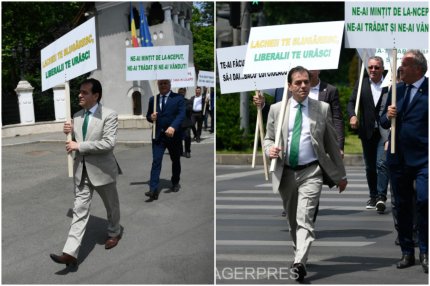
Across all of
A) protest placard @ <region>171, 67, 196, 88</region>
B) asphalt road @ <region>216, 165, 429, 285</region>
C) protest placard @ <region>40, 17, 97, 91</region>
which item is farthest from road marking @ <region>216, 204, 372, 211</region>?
protest placard @ <region>40, 17, 97, 91</region>

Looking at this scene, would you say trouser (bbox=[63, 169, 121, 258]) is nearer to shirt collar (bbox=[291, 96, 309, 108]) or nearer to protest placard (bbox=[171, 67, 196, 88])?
shirt collar (bbox=[291, 96, 309, 108])

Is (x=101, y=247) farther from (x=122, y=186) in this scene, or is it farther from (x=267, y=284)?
(x=122, y=186)

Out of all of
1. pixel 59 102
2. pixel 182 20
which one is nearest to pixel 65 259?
pixel 182 20

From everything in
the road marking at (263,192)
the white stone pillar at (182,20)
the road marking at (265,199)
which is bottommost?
the road marking at (263,192)

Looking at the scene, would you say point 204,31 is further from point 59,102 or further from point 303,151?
point 59,102

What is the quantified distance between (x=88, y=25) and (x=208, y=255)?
2.37 m

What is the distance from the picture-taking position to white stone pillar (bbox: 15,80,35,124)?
62.1 ft

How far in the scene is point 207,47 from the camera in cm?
902

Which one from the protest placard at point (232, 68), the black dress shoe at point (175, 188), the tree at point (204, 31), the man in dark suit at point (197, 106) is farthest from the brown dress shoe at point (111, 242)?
the man in dark suit at point (197, 106)

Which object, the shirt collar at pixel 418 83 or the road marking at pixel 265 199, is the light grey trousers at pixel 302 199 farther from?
the road marking at pixel 265 199

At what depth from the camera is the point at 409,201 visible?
7.30 metres

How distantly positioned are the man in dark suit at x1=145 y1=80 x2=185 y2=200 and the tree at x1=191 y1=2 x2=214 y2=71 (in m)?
1.01

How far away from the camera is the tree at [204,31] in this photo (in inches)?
335

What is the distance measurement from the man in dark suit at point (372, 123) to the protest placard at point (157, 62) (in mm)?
2143
